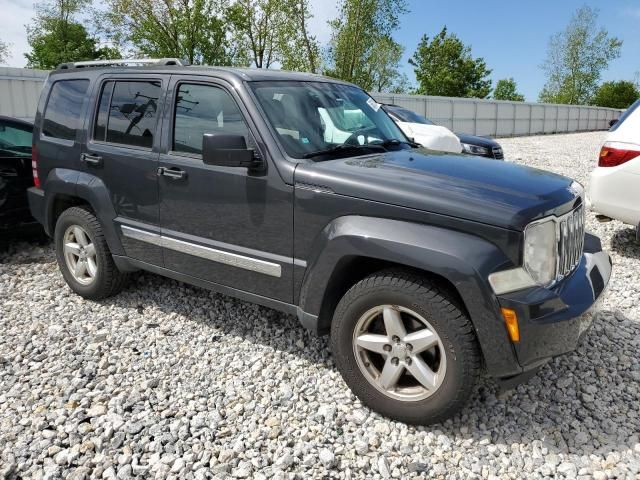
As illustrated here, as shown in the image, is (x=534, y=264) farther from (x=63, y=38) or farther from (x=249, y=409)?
(x=63, y=38)

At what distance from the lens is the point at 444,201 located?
106 inches

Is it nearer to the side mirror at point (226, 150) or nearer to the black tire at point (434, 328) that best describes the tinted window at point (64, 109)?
the side mirror at point (226, 150)

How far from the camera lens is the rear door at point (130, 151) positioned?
12.7 ft

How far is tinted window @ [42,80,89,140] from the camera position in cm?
446

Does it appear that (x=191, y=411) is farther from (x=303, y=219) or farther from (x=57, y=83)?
(x=57, y=83)

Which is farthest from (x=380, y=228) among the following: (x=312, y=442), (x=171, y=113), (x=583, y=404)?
(x=171, y=113)

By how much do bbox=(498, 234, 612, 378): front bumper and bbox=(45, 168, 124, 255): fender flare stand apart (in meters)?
3.03

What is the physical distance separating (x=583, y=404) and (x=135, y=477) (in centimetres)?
252

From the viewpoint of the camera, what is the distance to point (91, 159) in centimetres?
423

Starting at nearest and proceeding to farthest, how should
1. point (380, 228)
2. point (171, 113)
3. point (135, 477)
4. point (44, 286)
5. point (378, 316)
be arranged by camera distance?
point (135, 477) < point (380, 228) < point (378, 316) < point (171, 113) < point (44, 286)

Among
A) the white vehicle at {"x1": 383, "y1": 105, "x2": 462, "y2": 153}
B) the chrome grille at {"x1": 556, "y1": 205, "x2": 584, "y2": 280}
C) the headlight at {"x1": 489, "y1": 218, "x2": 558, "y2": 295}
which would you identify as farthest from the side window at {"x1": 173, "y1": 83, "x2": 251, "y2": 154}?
the white vehicle at {"x1": 383, "y1": 105, "x2": 462, "y2": 153}

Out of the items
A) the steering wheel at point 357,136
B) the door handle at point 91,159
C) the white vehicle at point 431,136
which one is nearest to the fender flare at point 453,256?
the steering wheel at point 357,136

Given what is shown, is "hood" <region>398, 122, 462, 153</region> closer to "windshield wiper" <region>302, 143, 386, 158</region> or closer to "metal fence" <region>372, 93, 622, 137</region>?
"windshield wiper" <region>302, 143, 386, 158</region>

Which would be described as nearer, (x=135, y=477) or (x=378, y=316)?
(x=135, y=477)
